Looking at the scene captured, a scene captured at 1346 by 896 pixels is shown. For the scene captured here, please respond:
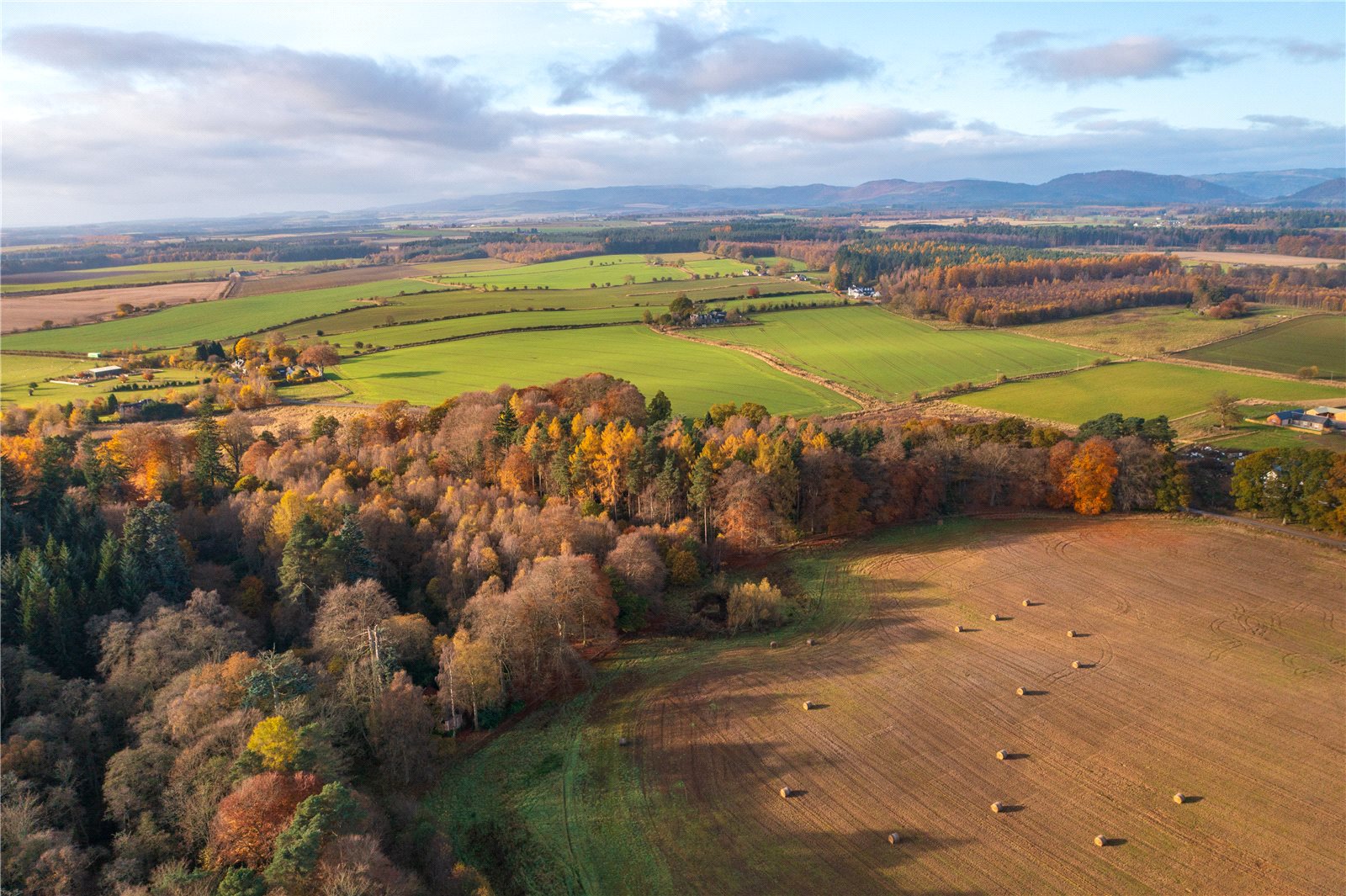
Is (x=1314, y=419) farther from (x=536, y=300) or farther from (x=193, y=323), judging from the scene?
(x=193, y=323)

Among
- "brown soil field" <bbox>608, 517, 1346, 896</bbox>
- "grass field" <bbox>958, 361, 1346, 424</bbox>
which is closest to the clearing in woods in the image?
"brown soil field" <bbox>608, 517, 1346, 896</bbox>

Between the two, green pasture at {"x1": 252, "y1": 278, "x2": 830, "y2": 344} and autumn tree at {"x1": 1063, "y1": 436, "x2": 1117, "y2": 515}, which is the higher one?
green pasture at {"x1": 252, "y1": 278, "x2": 830, "y2": 344}

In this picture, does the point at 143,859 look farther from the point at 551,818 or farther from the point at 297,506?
the point at 297,506

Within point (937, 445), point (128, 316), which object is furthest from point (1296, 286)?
point (128, 316)

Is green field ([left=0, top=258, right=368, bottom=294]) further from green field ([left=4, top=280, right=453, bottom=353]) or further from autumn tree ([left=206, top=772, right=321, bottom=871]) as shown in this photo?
autumn tree ([left=206, top=772, right=321, bottom=871])

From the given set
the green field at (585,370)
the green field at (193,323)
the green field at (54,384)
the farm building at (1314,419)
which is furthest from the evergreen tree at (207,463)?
the farm building at (1314,419)

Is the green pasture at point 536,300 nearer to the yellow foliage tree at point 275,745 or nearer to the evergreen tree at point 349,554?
the evergreen tree at point 349,554

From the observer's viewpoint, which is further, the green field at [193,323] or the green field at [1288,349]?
the green field at [193,323]

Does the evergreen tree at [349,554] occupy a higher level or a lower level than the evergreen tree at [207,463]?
lower
